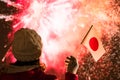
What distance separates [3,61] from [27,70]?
8.43ft

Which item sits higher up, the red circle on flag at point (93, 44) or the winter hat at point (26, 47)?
the red circle on flag at point (93, 44)

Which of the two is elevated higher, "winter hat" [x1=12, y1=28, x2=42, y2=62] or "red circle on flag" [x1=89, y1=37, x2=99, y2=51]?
"red circle on flag" [x1=89, y1=37, x2=99, y2=51]

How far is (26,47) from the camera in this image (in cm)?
164

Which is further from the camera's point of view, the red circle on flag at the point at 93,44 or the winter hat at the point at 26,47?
the red circle on flag at the point at 93,44

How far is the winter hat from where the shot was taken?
163cm

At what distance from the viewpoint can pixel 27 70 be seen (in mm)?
1619

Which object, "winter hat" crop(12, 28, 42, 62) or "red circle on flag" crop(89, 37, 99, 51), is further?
"red circle on flag" crop(89, 37, 99, 51)

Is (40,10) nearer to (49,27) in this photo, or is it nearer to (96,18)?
(49,27)

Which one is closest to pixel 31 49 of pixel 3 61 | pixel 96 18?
pixel 3 61

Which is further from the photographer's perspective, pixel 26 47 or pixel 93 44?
pixel 93 44

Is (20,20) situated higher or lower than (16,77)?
A: higher

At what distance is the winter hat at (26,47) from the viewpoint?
1.63m

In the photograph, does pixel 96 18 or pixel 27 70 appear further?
pixel 96 18

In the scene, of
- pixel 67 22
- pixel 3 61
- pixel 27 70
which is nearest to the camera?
pixel 27 70
